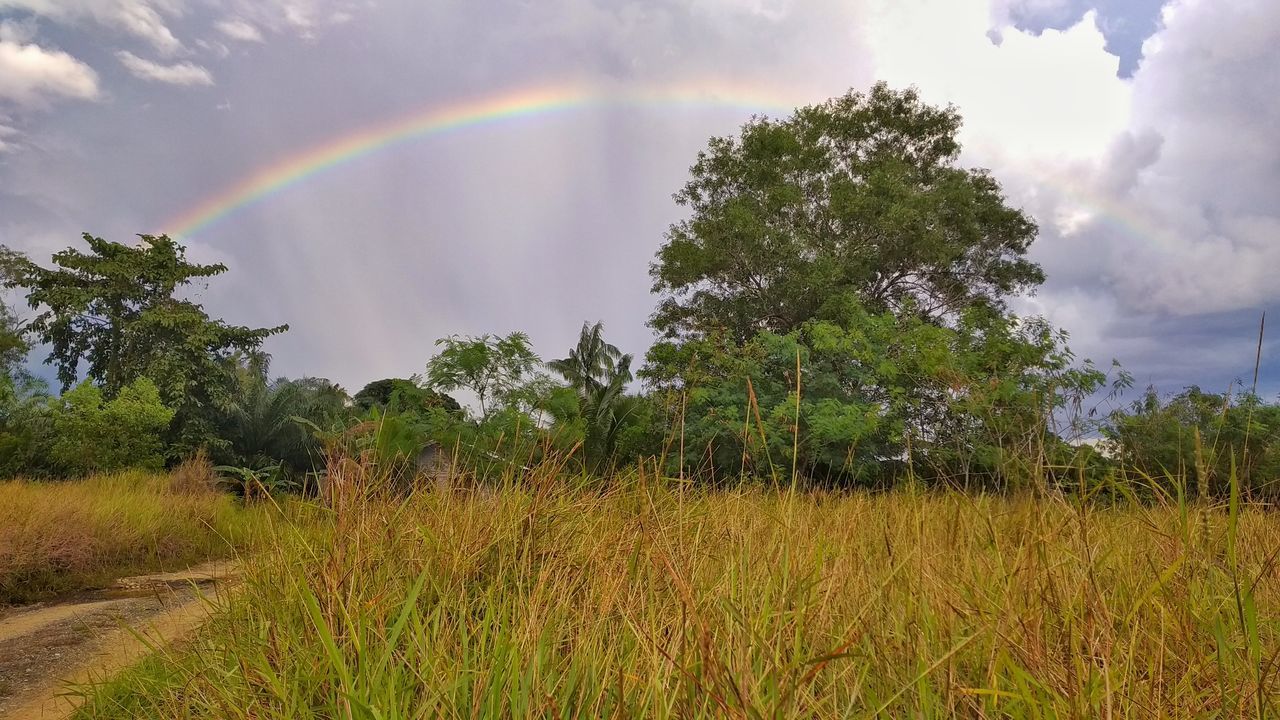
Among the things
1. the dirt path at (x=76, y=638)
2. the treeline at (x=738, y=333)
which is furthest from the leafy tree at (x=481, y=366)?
the dirt path at (x=76, y=638)

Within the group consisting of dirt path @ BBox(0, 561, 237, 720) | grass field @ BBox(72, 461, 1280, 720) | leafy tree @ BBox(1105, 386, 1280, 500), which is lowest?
dirt path @ BBox(0, 561, 237, 720)

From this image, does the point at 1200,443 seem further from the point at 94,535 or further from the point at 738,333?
the point at 738,333

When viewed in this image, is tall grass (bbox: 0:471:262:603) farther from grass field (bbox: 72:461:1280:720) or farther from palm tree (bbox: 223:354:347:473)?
palm tree (bbox: 223:354:347:473)

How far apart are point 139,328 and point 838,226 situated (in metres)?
26.3

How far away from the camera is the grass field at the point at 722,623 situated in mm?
1887

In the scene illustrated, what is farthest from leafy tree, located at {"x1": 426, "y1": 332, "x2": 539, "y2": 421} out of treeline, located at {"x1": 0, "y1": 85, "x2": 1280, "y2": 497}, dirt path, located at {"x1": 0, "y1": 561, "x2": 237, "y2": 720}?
dirt path, located at {"x1": 0, "y1": 561, "x2": 237, "y2": 720}

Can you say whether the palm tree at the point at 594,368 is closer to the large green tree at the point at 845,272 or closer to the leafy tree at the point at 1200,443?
the large green tree at the point at 845,272

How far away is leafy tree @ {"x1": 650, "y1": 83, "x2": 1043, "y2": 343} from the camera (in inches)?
847

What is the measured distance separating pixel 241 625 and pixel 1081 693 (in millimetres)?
3528

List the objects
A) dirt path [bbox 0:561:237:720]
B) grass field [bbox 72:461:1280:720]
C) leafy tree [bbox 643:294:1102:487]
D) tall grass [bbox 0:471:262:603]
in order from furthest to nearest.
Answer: leafy tree [bbox 643:294:1102:487]
tall grass [bbox 0:471:262:603]
dirt path [bbox 0:561:237:720]
grass field [bbox 72:461:1280:720]

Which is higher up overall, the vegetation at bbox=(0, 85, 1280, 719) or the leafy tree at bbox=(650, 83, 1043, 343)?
the leafy tree at bbox=(650, 83, 1043, 343)

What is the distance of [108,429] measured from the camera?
22.2 metres

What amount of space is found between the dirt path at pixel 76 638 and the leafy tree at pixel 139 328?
2234 centimetres

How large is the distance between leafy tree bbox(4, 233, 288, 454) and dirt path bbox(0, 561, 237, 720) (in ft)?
73.3
